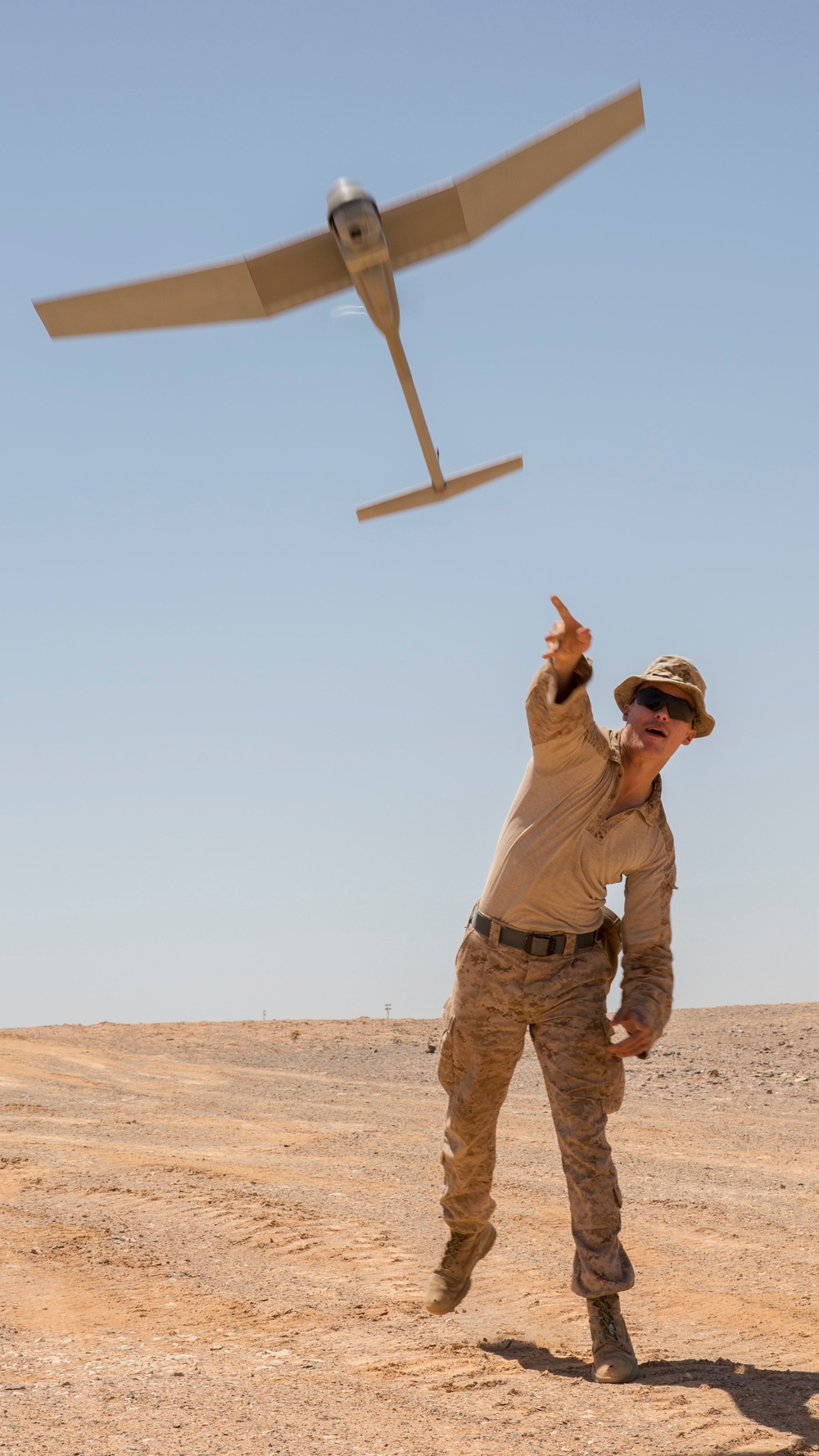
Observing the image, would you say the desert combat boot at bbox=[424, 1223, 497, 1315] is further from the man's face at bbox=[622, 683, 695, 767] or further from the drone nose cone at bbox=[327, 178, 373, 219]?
the drone nose cone at bbox=[327, 178, 373, 219]

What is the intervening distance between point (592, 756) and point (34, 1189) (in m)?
4.95

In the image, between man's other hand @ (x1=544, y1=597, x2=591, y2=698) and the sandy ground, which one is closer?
the sandy ground

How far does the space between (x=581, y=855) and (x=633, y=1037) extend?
2.14 feet

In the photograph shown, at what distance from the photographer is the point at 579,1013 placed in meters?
4.64

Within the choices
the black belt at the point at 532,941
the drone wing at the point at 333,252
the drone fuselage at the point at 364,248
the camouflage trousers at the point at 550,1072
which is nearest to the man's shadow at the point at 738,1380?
the camouflage trousers at the point at 550,1072

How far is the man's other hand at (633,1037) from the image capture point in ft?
14.8

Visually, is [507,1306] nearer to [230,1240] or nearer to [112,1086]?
[230,1240]

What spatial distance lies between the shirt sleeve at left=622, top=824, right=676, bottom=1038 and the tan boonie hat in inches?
16.5

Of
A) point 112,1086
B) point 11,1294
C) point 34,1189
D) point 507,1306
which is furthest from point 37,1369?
point 112,1086

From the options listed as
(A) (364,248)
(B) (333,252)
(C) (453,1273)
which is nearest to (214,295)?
(B) (333,252)

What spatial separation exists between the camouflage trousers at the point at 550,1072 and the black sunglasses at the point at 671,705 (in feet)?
2.99

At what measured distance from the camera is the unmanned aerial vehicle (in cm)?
640

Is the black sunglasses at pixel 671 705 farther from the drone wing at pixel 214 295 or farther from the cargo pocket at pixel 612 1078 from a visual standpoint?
the drone wing at pixel 214 295

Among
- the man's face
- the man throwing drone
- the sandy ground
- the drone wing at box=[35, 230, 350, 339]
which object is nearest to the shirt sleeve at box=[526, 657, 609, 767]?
the man throwing drone
